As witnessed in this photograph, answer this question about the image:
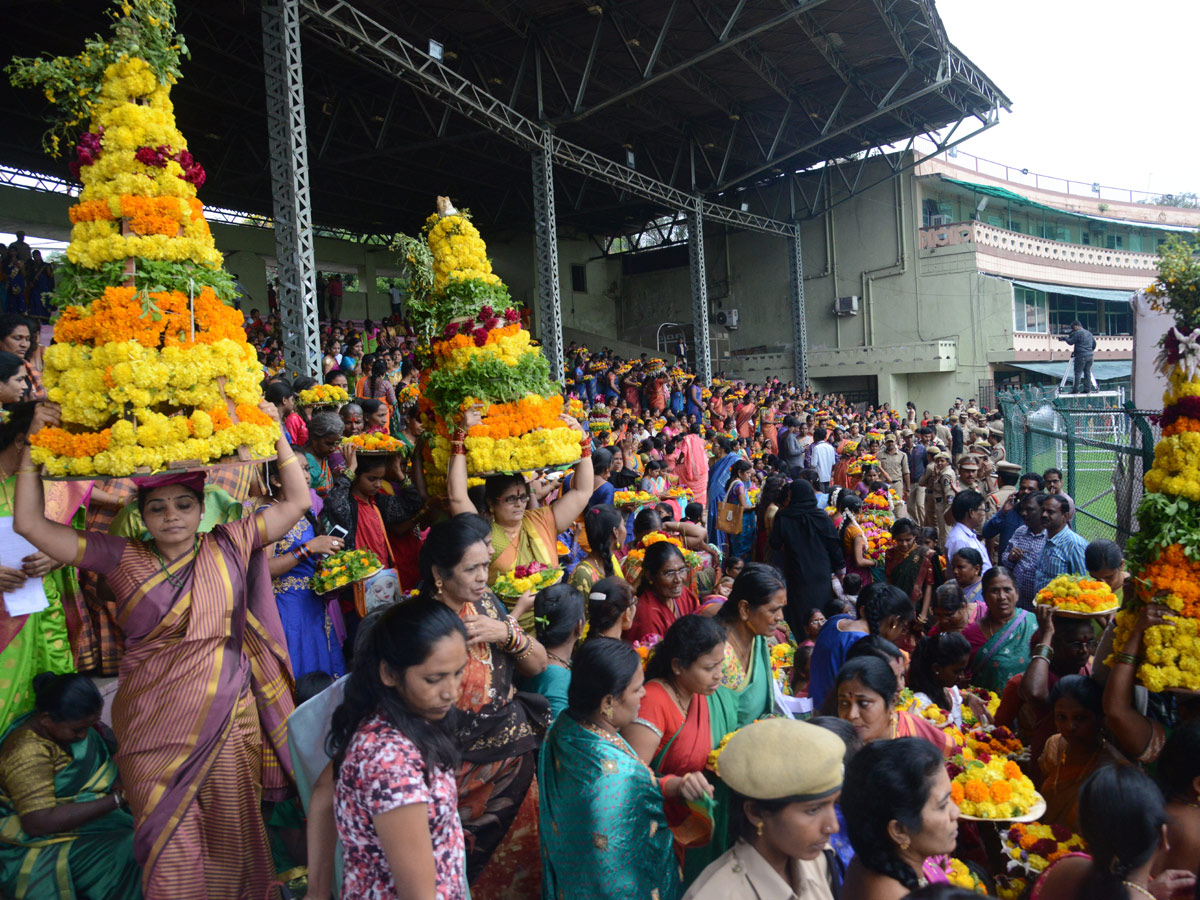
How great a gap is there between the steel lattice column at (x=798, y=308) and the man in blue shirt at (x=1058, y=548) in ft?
62.2

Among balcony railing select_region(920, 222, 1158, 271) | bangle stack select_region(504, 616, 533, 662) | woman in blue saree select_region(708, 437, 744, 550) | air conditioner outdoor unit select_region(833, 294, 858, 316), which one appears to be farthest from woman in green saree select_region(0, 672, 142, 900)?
balcony railing select_region(920, 222, 1158, 271)

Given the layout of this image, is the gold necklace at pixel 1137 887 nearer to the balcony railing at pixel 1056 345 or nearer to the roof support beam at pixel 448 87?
the roof support beam at pixel 448 87

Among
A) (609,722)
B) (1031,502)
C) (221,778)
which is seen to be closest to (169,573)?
(221,778)

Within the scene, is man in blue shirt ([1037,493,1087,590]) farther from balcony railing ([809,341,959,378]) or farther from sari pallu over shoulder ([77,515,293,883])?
balcony railing ([809,341,959,378])

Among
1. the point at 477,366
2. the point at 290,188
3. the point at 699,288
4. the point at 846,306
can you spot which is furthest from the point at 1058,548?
the point at 846,306

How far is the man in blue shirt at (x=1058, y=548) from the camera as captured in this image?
17.5 ft

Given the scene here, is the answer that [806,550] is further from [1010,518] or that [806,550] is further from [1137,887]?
[1137,887]

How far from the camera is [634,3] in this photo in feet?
45.7

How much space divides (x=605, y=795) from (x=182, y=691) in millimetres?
1499

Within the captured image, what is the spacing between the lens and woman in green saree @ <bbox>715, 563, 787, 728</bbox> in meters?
3.13

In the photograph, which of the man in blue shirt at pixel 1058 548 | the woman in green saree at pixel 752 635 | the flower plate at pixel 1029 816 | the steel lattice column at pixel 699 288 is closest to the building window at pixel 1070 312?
the steel lattice column at pixel 699 288

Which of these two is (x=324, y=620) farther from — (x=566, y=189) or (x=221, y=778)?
(x=566, y=189)

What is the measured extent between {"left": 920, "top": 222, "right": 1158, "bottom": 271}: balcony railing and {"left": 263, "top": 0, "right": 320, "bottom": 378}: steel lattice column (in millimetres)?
19535

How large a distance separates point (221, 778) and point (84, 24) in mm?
14718
